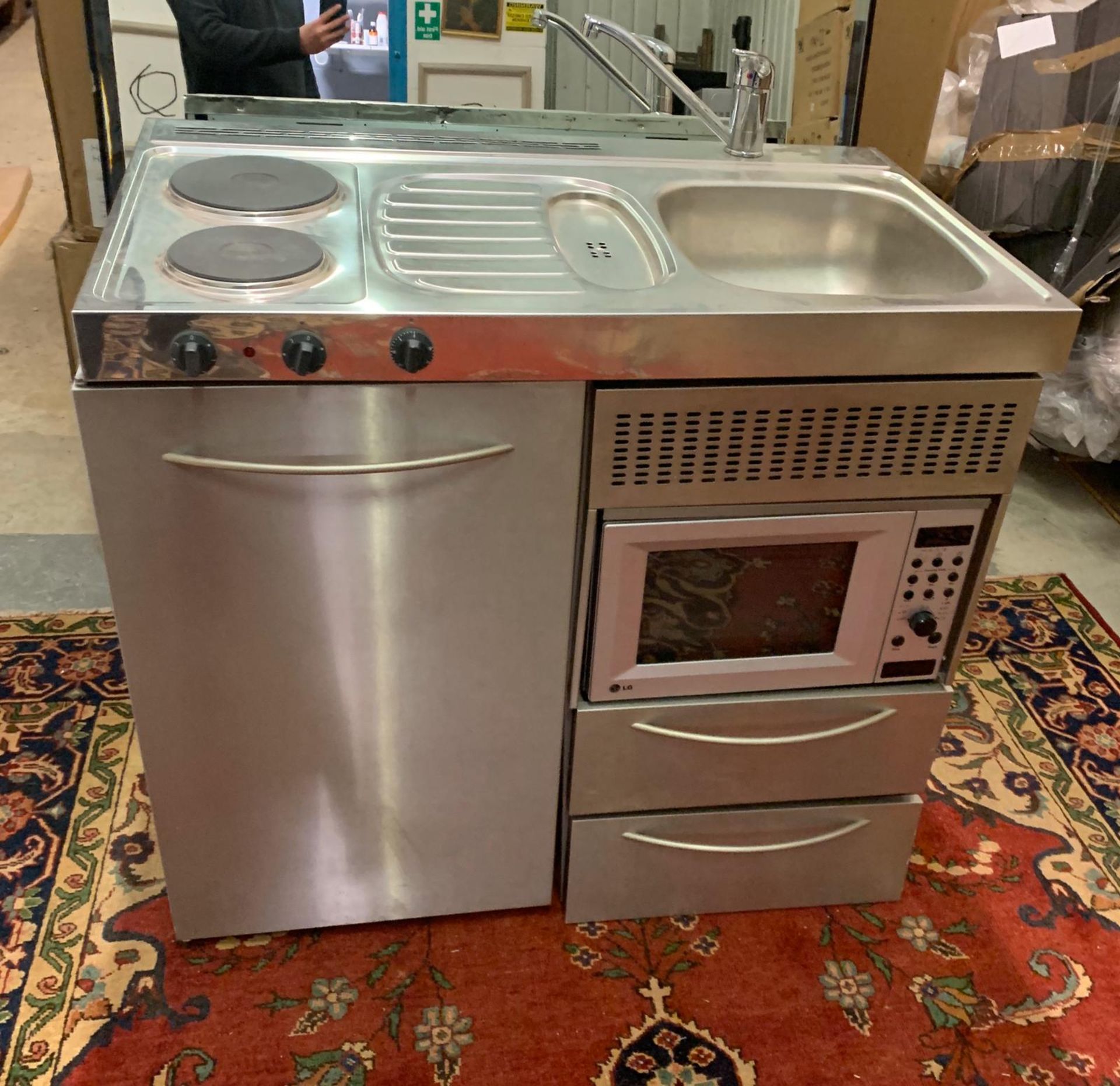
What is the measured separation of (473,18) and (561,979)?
1.36 m

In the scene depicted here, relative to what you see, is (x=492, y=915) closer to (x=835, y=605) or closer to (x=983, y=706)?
(x=835, y=605)

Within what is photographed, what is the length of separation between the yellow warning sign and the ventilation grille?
2.56 feet

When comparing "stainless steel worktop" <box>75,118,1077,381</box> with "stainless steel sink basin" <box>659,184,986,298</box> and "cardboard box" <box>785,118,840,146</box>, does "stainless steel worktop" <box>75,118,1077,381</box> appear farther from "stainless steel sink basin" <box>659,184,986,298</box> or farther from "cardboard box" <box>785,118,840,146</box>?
"cardboard box" <box>785,118,840,146</box>

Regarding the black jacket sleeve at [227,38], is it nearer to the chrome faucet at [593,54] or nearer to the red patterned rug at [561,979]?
the chrome faucet at [593,54]

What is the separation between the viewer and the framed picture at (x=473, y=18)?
152 cm

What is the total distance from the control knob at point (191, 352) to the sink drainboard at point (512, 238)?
22 cm

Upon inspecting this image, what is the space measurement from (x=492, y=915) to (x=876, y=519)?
2.52 ft

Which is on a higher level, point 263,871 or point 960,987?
point 263,871

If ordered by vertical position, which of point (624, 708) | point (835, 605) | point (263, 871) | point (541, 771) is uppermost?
point (835, 605)

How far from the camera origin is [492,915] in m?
1.48

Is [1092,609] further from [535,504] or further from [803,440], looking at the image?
[535,504]

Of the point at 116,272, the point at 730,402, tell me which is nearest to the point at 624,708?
the point at 730,402

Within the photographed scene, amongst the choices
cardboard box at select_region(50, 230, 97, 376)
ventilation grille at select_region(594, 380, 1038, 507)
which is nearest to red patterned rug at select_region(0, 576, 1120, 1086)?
ventilation grille at select_region(594, 380, 1038, 507)

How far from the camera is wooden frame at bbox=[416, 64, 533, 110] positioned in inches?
61.2
